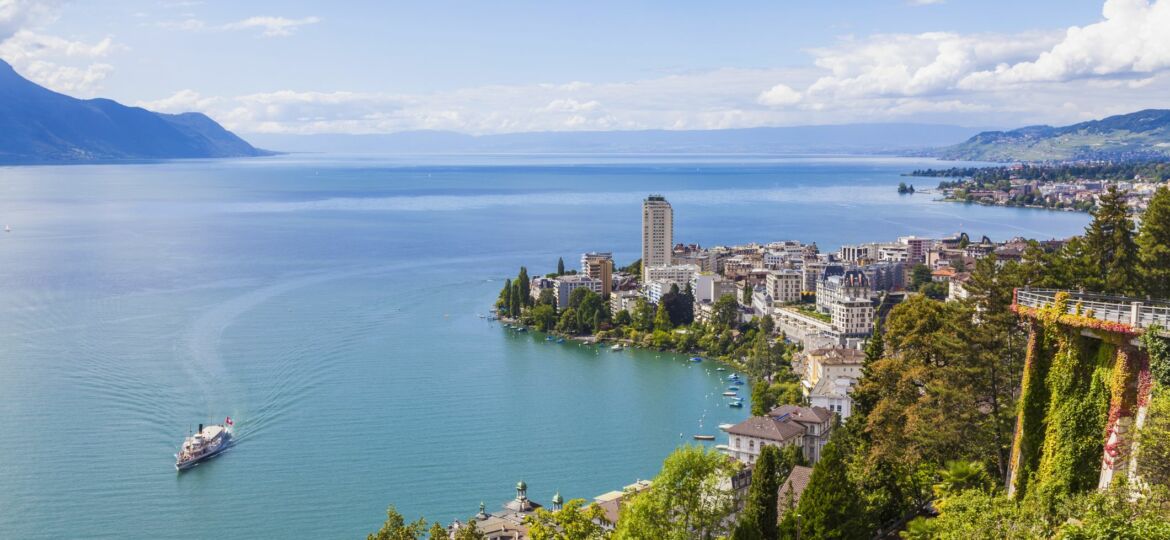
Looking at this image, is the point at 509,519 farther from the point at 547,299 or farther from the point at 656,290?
the point at 656,290

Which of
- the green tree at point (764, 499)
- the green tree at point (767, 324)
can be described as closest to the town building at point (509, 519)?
the green tree at point (764, 499)

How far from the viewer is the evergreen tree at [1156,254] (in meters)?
9.12

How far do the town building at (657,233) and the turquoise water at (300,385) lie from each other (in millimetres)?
4910

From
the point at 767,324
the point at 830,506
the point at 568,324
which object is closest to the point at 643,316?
the point at 568,324

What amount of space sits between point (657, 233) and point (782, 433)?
22250 mm

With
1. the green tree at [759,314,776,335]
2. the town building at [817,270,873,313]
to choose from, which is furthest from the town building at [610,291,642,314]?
the town building at [817,270,873,313]

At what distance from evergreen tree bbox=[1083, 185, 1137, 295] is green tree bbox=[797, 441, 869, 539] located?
3.39m

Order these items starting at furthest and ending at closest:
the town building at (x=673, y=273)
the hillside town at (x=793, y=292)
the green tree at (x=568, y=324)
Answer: the town building at (x=673, y=273) → the green tree at (x=568, y=324) → the hillside town at (x=793, y=292)

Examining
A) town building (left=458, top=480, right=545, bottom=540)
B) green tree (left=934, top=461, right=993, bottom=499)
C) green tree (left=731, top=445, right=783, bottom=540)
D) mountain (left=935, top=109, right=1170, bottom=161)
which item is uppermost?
mountain (left=935, top=109, right=1170, bottom=161)

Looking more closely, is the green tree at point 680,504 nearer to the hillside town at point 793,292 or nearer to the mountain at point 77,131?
the hillside town at point 793,292

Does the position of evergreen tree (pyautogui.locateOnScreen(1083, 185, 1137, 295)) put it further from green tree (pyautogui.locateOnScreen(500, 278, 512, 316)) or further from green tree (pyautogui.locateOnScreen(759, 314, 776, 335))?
green tree (pyautogui.locateOnScreen(500, 278, 512, 316))

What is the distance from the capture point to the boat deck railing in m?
6.11

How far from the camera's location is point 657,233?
37062 millimetres

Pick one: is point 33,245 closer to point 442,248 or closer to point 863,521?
point 442,248
